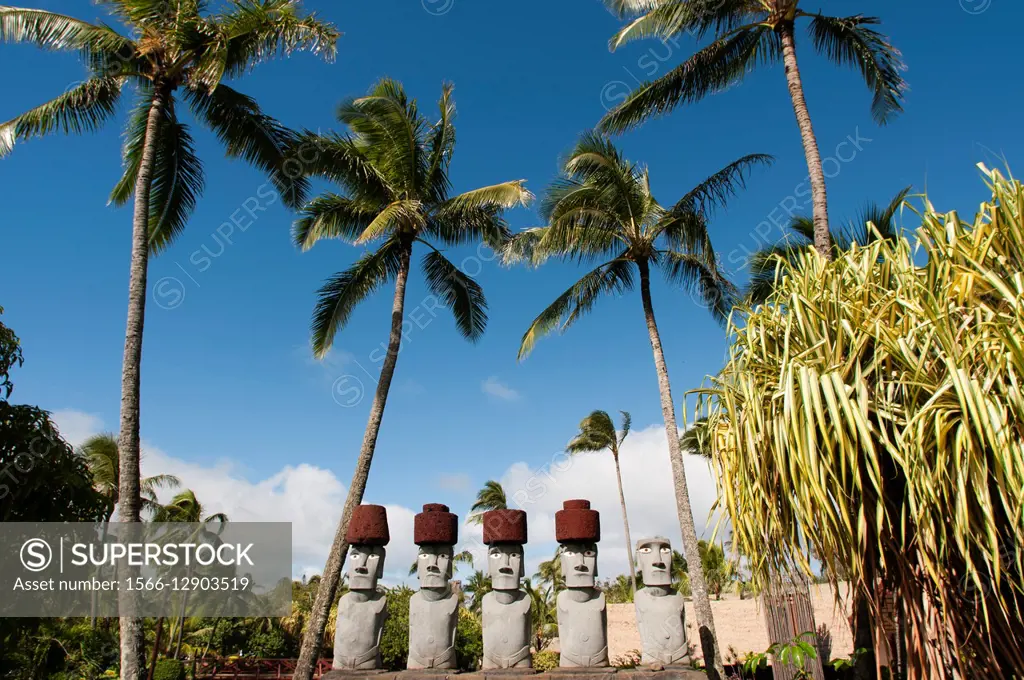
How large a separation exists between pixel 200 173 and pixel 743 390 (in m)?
11.0

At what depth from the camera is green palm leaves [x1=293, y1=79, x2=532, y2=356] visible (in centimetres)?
1362

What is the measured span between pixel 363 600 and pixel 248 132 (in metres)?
8.74

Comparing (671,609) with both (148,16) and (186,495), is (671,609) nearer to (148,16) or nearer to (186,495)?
(148,16)

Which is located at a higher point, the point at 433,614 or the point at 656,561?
the point at 656,561

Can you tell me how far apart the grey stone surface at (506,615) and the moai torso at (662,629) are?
4.02 feet

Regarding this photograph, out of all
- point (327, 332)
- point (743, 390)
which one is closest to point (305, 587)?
point (327, 332)

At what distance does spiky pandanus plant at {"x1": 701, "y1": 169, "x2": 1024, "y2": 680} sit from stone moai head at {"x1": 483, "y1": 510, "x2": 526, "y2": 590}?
8.98 feet

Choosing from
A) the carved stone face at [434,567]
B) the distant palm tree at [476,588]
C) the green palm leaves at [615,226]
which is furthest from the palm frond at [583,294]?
the distant palm tree at [476,588]

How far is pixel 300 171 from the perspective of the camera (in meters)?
13.5

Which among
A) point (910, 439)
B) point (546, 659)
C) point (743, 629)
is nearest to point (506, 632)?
point (910, 439)

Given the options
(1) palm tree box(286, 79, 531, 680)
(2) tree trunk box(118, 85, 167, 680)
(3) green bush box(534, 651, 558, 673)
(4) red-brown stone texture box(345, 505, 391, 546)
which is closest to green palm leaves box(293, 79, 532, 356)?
(1) palm tree box(286, 79, 531, 680)

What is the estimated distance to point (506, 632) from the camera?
7465 mm

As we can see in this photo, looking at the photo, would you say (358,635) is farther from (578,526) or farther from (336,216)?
(336,216)

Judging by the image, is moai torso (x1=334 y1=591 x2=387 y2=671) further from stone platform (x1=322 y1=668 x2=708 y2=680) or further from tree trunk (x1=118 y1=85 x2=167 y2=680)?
tree trunk (x1=118 y1=85 x2=167 y2=680)
